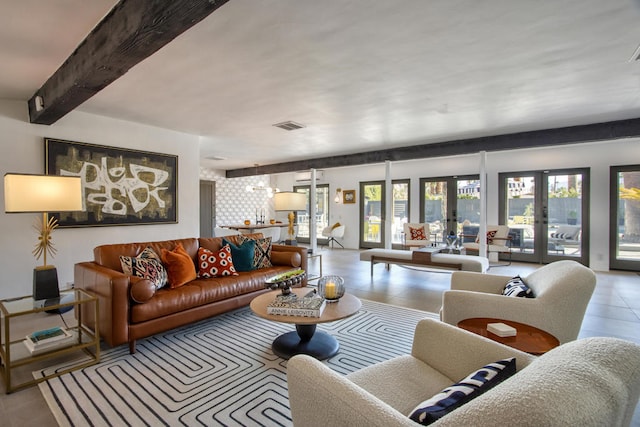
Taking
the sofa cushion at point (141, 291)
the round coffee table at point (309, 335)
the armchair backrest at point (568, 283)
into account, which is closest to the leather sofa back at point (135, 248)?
the sofa cushion at point (141, 291)

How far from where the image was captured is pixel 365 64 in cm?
286

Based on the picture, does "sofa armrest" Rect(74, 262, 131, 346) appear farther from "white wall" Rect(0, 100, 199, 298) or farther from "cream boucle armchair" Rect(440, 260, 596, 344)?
"cream boucle armchair" Rect(440, 260, 596, 344)

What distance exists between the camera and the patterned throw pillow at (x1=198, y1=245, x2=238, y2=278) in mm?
3568

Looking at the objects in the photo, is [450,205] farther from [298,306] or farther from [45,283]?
[45,283]

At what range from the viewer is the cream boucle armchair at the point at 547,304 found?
6.79 feet

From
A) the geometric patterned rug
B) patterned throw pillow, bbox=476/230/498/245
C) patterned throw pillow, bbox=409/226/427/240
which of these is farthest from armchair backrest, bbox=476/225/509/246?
the geometric patterned rug

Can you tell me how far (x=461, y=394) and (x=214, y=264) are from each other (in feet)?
10.3

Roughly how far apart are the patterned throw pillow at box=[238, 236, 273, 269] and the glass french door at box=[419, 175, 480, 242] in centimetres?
517

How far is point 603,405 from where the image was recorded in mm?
701

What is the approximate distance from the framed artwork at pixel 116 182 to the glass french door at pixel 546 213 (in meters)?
7.28

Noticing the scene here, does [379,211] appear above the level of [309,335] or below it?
above

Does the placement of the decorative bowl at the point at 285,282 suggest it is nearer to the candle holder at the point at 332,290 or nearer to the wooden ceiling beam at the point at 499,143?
the candle holder at the point at 332,290

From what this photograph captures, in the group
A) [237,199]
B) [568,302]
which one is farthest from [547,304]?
[237,199]

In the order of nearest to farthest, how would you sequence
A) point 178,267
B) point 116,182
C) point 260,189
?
point 178,267
point 116,182
point 260,189
